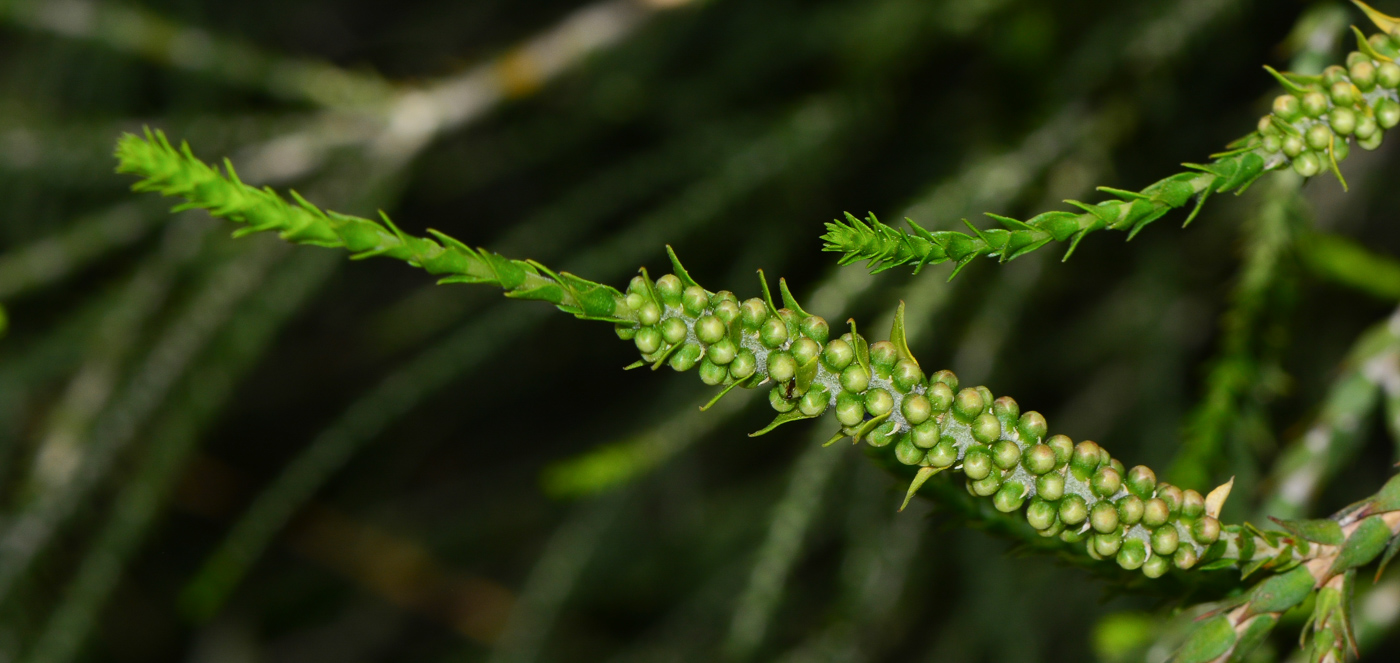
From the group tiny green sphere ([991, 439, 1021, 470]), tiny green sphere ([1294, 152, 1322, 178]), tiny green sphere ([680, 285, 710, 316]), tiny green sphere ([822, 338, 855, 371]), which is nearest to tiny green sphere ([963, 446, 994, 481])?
tiny green sphere ([991, 439, 1021, 470])

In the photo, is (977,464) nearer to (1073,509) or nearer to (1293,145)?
(1073,509)

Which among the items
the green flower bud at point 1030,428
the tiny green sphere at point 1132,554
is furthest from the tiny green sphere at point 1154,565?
the green flower bud at point 1030,428

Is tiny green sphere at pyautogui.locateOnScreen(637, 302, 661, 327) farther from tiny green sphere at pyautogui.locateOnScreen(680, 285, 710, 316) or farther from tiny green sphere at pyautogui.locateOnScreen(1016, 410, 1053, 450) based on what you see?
tiny green sphere at pyautogui.locateOnScreen(1016, 410, 1053, 450)

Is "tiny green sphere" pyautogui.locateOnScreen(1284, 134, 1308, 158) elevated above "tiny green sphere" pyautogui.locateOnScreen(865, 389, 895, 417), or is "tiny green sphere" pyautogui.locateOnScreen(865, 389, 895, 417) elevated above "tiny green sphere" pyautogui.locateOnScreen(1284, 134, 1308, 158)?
"tiny green sphere" pyautogui.locateOnScreen(1284, 134, 1308, 158)

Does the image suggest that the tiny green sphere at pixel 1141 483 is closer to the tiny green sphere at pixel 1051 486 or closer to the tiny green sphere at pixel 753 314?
the tiny green sphere at pixel 1051 486

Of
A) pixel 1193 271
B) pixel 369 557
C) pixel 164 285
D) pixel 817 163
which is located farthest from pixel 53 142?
pixel 1193 271
